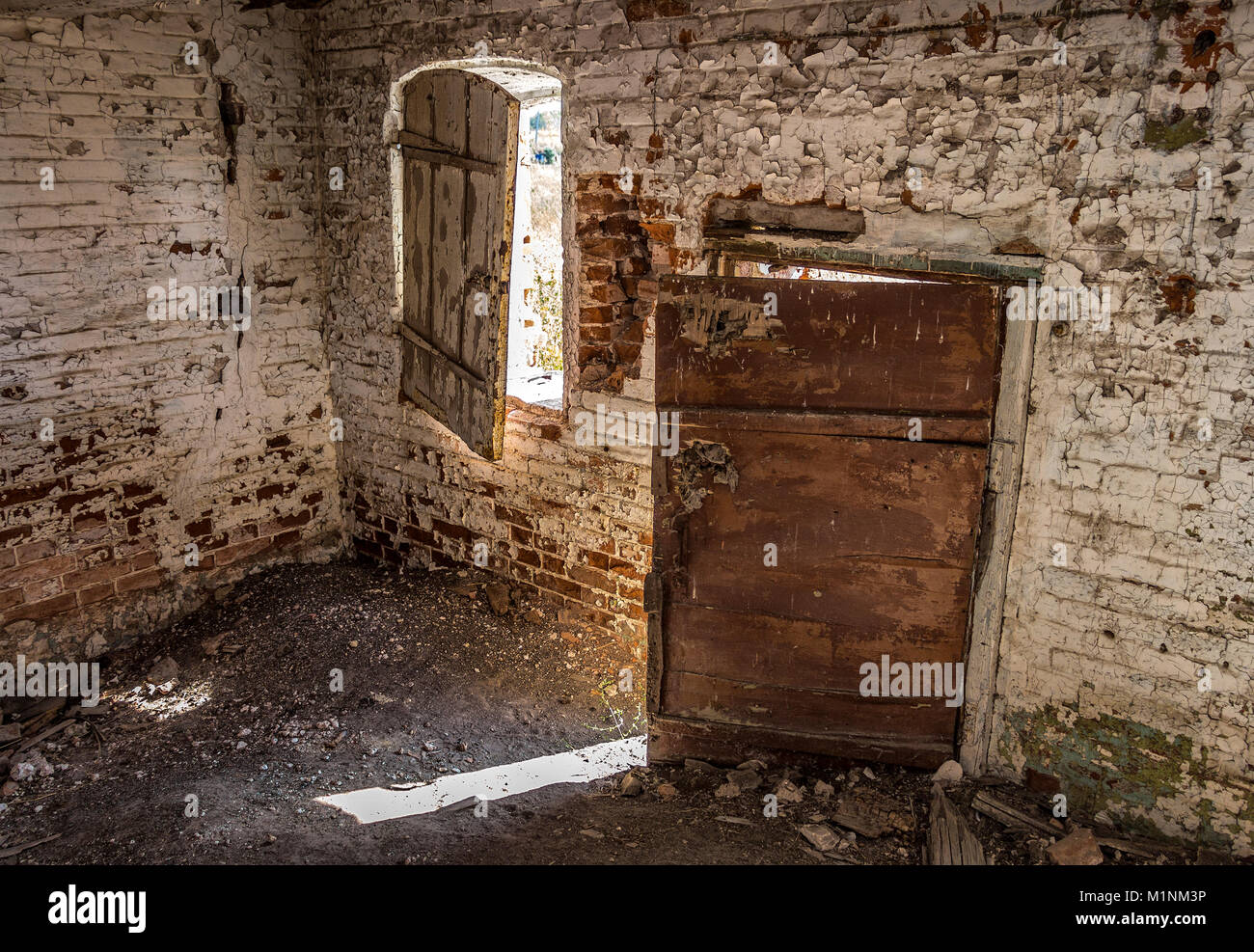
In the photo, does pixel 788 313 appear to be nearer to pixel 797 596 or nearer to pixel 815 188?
pixel 815 188

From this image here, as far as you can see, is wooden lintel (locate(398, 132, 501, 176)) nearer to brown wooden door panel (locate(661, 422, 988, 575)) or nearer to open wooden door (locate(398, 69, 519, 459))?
open wooden door (locate(398, 69, 519, 459))

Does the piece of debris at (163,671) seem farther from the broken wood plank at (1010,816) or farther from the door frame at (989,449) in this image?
the broken wood plank at (1010,816)

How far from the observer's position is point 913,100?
9.28 ft

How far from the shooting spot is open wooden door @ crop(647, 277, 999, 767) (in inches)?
110

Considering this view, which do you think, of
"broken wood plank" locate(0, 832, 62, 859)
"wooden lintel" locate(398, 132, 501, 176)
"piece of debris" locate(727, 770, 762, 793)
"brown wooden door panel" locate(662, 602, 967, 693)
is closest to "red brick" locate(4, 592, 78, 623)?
"broken wood plank" locate(0, 832, 62, 859)

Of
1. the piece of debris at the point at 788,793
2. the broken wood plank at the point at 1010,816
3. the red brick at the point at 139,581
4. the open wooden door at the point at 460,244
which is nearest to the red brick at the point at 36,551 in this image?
the red brick at the point at 139,581

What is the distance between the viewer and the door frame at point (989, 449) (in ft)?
9.05

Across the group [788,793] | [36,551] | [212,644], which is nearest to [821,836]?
[788,793]

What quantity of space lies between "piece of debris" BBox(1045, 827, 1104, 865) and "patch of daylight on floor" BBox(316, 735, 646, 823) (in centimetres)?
144

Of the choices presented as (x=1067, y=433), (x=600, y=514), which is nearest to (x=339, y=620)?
(x=600, y=514)

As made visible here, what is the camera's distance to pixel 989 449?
2.84 m

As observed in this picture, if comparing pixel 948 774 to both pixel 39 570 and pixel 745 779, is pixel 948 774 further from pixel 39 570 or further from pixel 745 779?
pixel 39 570

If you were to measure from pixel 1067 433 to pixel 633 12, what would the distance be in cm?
210
